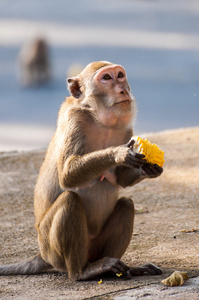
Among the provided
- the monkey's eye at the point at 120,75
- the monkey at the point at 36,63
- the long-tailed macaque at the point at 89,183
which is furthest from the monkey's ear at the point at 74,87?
the monkey at the point at 36,63

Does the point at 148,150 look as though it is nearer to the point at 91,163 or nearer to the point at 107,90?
the point at 91,163

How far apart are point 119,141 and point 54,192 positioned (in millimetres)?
668

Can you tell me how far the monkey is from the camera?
15.6 metres

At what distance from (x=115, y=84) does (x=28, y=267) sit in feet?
5.39

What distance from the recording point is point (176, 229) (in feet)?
18.5

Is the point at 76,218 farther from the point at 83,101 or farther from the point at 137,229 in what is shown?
the point at 137,229

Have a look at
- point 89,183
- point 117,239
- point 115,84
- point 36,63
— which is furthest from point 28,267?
point 36,63

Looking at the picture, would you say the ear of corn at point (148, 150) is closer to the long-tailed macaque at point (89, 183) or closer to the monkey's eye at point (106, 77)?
the long-tailed macaque at point (89, 183)

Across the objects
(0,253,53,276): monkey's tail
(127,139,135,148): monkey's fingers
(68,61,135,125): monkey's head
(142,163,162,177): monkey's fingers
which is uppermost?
(68,61,135,125): monkey's head

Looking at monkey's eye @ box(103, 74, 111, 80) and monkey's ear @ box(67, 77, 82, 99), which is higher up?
monkey's eye @ box(103, 74, 111, 80)

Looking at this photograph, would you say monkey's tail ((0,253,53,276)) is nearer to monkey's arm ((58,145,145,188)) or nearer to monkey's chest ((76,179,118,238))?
monkey's chest ((76,179,118,238))

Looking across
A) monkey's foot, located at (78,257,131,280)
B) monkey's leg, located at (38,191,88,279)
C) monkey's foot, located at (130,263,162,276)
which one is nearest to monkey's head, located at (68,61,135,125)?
monkey's leg, located at (38,191,88,279)

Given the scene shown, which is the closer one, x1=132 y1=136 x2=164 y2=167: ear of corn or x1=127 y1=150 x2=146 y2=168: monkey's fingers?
x1=127 y1=150 x2=146 y2=168: monkey's fingers

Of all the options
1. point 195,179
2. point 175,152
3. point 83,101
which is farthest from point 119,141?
point 175,152
